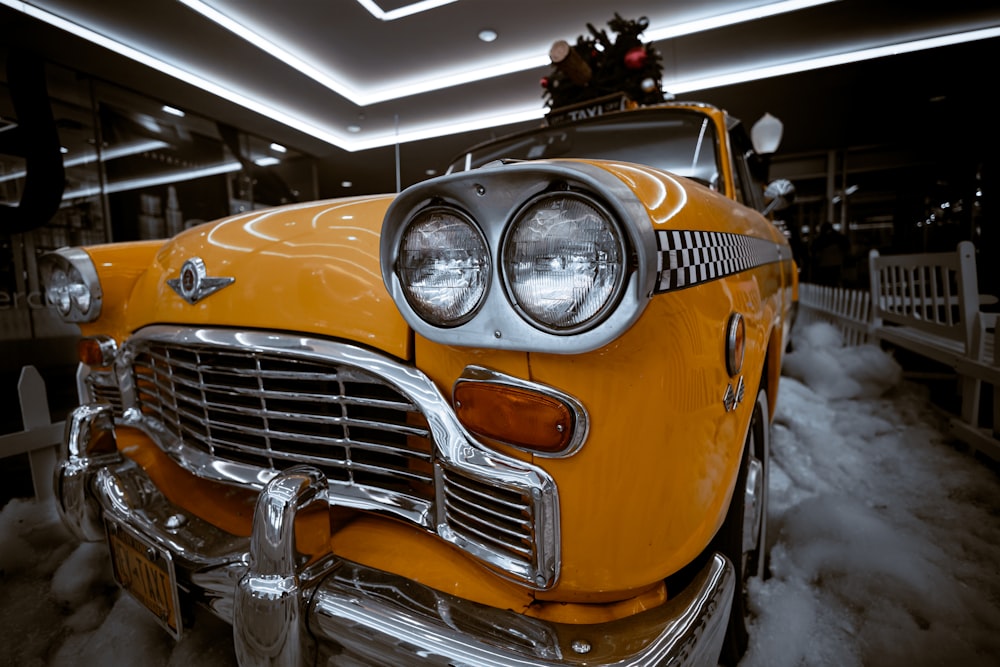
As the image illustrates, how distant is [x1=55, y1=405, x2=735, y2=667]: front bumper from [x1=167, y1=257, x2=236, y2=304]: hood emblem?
0.54 meters

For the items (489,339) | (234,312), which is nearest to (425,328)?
(489,339)

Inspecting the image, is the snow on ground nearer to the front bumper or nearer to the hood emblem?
the front bumper

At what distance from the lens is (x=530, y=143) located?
6.86ft

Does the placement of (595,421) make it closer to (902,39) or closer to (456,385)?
(456,385)

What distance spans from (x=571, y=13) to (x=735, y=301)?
5.33 m

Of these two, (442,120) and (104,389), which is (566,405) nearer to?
(104,389)

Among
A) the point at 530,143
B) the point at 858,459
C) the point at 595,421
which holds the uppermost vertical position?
the point at 530,143

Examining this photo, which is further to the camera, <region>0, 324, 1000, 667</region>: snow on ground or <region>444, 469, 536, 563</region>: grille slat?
<region>0, 324, 1000, 667</region>: snow on ground

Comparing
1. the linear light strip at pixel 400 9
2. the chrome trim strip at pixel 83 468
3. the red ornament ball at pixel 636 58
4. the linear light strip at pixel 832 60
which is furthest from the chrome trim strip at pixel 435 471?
the linear light strip at pixel 832 60

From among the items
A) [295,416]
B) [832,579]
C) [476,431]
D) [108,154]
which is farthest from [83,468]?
[108,154]

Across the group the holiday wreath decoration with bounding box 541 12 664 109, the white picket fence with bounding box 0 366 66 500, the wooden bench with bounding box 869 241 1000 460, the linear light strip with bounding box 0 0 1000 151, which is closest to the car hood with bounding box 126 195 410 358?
the white picket fence with bounding box 0 366 66 500

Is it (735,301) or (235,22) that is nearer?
(735,301)

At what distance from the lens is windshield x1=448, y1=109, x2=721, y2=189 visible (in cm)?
173

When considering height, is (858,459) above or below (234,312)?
below
